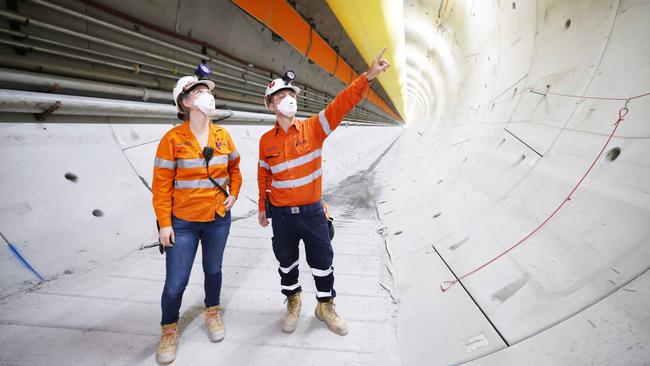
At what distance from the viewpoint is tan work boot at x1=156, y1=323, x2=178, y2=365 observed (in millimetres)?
1436

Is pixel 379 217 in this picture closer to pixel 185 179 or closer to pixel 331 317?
pixel 331 317

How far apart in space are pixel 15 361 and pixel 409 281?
2.09m

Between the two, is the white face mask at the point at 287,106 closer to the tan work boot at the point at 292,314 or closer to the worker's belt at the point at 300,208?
the worker's belt at the point at 300,208

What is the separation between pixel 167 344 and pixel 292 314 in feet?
2.16

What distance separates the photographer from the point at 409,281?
1889 mm

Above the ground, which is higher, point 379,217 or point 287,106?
point 287,106

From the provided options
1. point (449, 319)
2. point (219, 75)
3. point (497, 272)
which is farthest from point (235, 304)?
point (219, 75)

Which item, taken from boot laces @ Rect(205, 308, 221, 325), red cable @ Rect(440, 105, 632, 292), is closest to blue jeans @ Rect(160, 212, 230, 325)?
boot laces @ Rect(205, 308, 221, 325)

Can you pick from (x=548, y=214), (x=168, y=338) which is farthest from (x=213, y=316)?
(x=548, y=214)

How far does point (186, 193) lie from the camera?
1481mm

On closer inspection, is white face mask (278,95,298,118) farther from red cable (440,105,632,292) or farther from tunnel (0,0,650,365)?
red cable (440,105,632,292)

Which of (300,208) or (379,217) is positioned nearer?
(300,208)

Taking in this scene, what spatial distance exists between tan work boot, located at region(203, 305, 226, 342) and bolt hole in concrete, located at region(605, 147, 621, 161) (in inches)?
81.1

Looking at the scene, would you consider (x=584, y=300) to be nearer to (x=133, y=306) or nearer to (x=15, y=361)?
(x=133, y=306)
